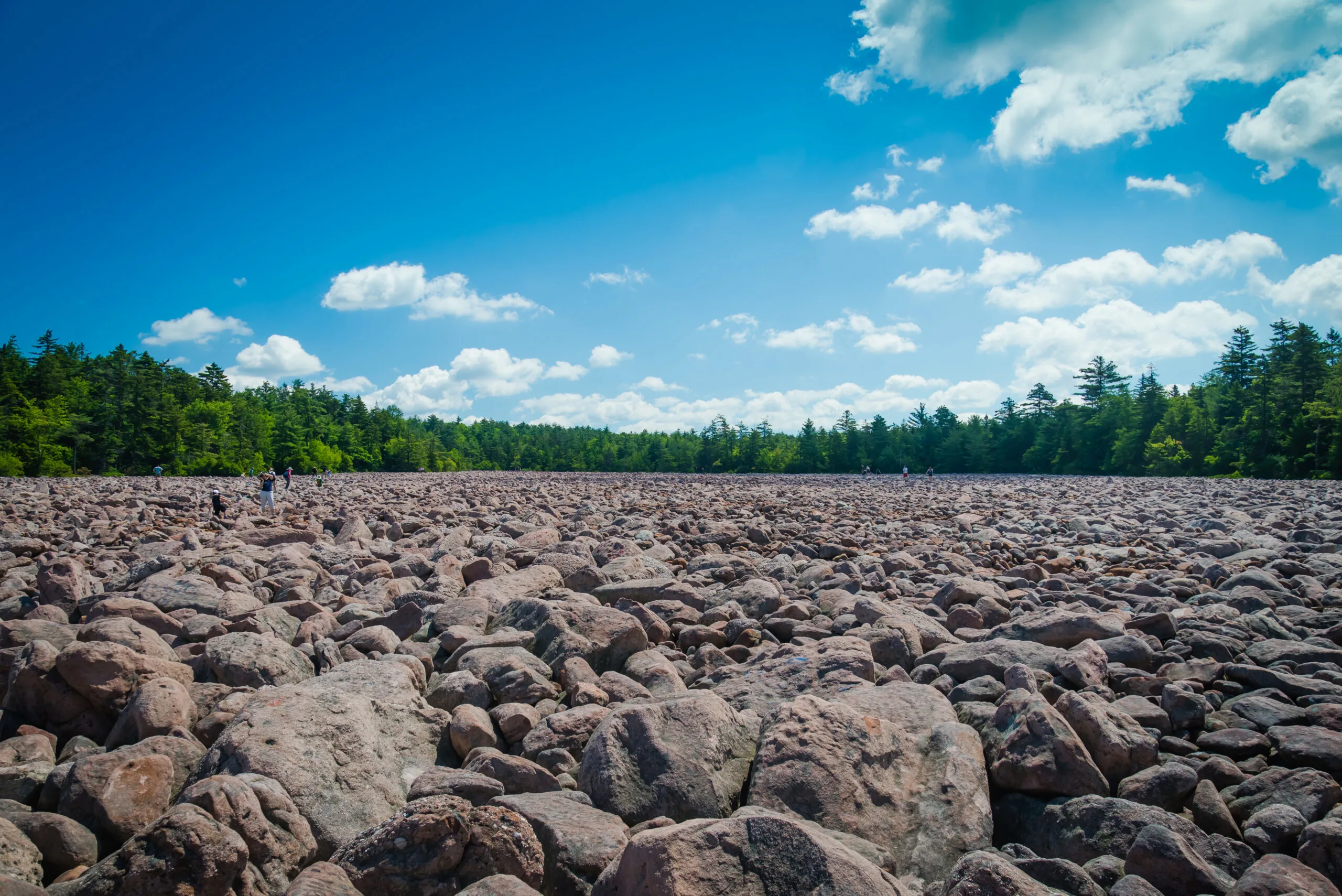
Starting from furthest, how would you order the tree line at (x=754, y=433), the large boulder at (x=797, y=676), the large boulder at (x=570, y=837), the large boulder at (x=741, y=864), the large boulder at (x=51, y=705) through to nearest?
1. the tree line at (x=754, y=433)
2. the large boulder at (x=797, y=676)
3. the large boulder at (x=51, y=705)
4. the large boulder at (x=570, y=837)
5. the large boulder at (x=741, y=864)

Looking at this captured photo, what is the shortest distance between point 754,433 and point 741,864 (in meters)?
112

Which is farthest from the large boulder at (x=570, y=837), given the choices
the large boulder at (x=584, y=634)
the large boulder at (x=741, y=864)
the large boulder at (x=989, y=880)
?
the large boulder at (x=584, y=634)

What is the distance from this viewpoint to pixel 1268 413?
53.0 metres

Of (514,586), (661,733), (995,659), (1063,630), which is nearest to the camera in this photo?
(661,733)

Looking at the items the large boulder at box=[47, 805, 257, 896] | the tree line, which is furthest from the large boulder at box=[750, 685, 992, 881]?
the tree line

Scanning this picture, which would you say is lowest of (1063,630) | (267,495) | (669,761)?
(669,761)

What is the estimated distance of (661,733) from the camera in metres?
3.42

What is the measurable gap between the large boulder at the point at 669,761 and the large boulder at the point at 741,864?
75cm

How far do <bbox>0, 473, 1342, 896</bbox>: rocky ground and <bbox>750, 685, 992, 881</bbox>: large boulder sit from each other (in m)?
0.01

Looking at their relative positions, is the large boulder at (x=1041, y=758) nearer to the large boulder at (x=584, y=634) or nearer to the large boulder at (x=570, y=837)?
the large boulder at (x=570, y=837)

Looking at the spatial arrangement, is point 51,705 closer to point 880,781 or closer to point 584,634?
point 584,634

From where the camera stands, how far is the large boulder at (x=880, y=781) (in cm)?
302

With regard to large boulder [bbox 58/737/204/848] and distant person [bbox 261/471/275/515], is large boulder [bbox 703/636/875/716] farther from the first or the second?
distant person [bbox 261/471/275/515]

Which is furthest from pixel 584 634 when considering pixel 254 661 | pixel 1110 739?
pixel 1110 739
